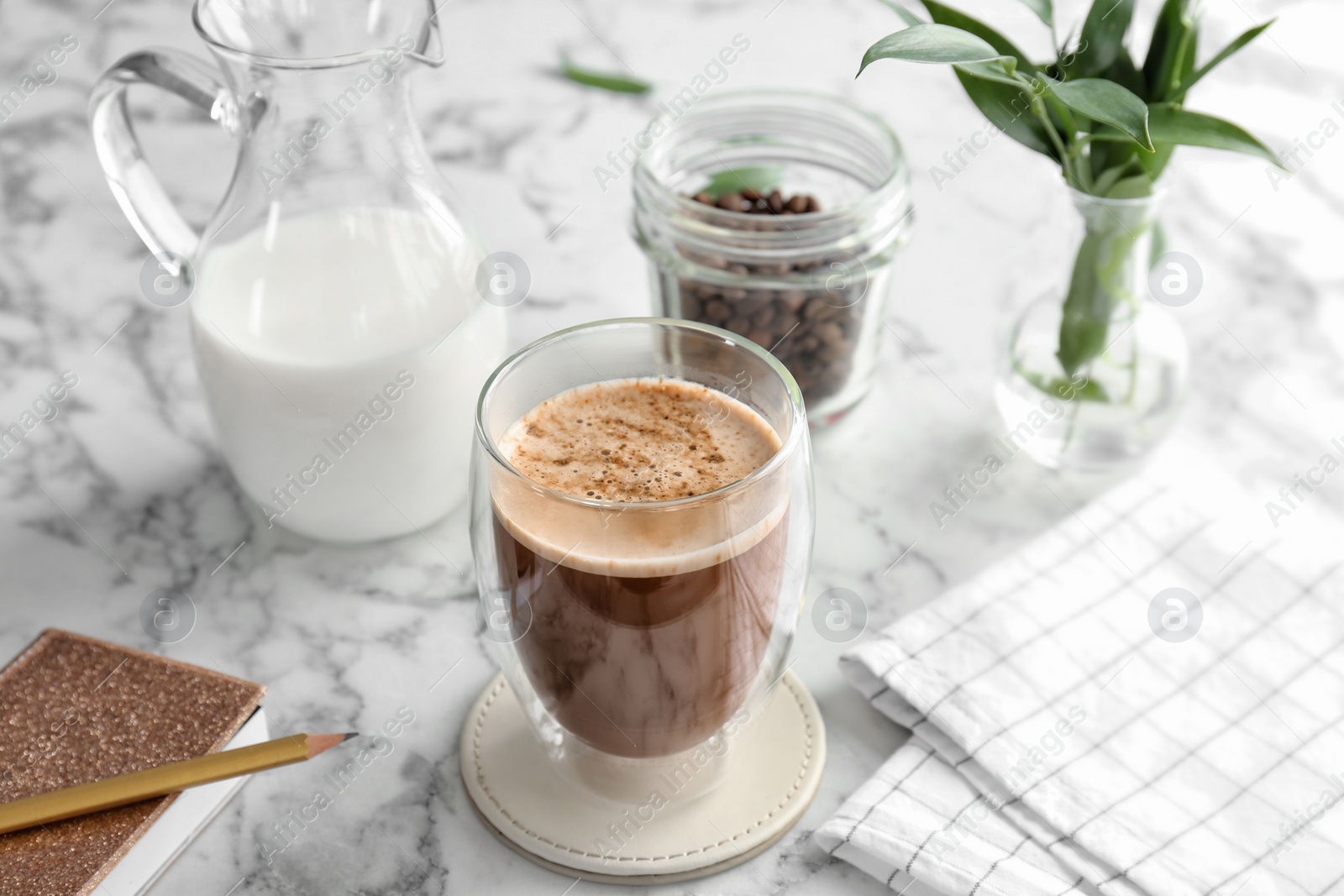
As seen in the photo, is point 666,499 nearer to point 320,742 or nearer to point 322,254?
point 320,742

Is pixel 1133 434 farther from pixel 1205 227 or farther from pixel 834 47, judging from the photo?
pixel 834 47

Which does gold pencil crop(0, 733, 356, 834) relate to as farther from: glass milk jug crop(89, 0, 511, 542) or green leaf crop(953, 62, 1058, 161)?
green leaf crop(953, 62, 1058, 161)

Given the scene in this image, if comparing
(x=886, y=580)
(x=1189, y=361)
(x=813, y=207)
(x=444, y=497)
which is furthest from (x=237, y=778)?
(x=1189, y=361)

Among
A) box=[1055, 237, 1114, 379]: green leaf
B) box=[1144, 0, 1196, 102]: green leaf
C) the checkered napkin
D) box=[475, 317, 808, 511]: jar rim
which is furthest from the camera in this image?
box=[1055, 237, 1114, 379]: green leaf

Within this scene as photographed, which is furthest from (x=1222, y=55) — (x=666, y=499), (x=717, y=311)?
(x=666, y=499)

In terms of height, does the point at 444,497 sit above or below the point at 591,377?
below

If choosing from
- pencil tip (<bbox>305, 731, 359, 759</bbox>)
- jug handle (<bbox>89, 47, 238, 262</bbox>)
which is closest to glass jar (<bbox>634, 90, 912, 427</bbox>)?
jug handle (<bbox>89, 47, 238, 262</bbox>)
